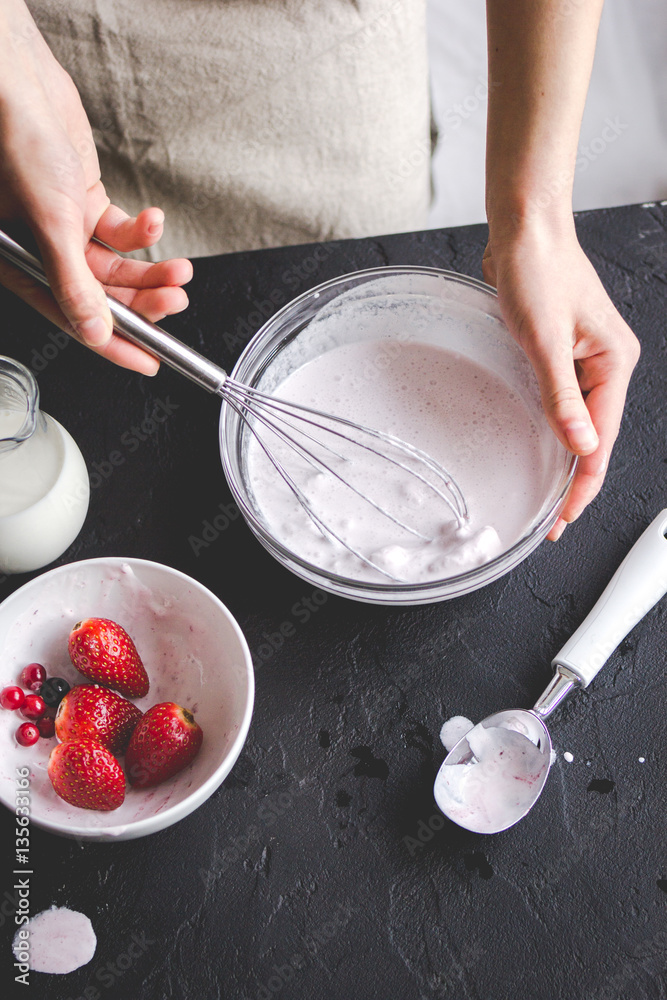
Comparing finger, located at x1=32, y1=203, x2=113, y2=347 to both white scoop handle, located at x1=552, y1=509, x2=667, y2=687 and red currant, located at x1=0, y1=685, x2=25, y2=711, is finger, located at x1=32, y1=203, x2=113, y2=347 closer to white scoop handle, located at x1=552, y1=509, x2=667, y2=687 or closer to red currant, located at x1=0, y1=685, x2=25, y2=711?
red currant, located at x1=0, y1=685, x2=25, y2=711

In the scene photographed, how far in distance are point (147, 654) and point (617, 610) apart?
0.55m

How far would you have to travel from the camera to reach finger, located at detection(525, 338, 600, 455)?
2.95ft

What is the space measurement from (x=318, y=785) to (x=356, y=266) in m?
0.73

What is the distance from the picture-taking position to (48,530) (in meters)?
0.99

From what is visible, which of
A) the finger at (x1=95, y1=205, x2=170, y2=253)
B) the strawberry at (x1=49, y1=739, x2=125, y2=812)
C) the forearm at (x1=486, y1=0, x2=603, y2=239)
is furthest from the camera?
the finger at (x1=95, y1=205, x2=170, y2=253)

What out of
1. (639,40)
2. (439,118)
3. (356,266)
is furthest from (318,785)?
(639,40)

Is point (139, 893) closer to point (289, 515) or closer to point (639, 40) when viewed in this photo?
point (289, 515)

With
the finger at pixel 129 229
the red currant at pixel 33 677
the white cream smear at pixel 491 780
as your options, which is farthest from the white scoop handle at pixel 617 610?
the finger at pixel 129 229

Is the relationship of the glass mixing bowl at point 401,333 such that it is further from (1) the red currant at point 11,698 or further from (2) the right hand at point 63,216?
(1) the red currant at point 11,698

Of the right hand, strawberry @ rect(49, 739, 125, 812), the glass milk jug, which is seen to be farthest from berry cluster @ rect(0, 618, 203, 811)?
the right hand

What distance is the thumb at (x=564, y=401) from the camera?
90cm

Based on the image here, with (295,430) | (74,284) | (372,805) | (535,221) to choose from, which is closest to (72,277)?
(74,284)

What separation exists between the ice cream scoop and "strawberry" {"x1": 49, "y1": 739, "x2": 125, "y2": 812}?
0.34 m

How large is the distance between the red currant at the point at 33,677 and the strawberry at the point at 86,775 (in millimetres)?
101
